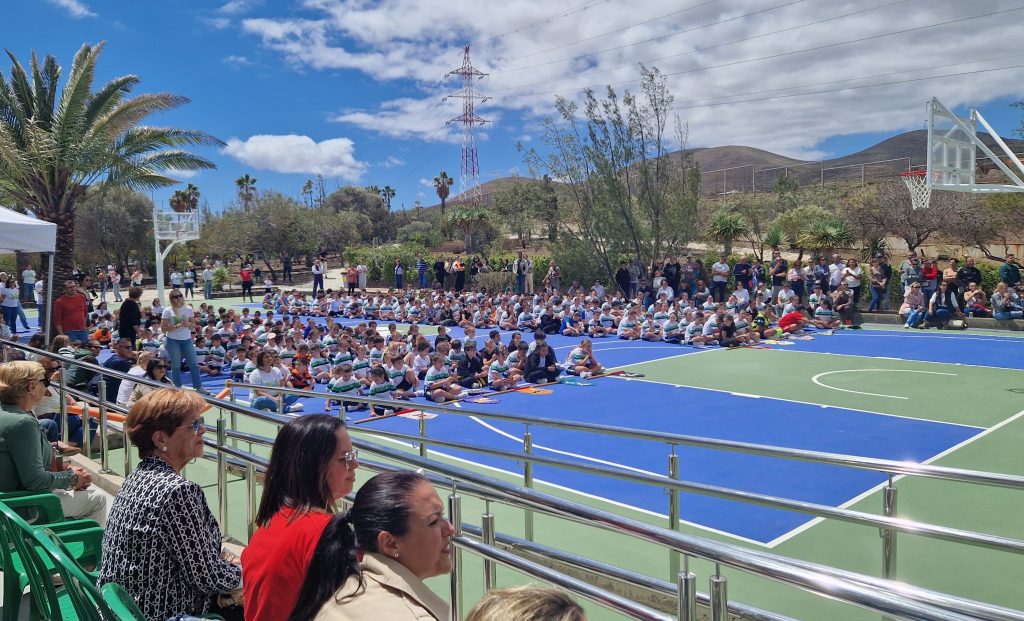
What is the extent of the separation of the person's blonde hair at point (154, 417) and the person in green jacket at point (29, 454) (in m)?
1.78

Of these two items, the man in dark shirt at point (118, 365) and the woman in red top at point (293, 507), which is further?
the man in dark shirt at point (118, 365)

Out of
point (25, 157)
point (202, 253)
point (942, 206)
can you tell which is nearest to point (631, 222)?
point (942, 206)

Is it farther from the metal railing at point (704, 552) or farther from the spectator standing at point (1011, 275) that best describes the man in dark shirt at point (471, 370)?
the spectator standing at point (1011, 275)

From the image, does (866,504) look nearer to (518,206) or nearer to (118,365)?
(118,365)

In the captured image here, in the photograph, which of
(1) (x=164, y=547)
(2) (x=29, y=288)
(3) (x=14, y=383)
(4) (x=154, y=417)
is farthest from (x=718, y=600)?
(2) (x=29, y=288)

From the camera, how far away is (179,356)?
13.2m

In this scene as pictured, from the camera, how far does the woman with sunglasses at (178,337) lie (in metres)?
12.8

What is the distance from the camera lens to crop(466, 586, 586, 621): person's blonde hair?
140cm

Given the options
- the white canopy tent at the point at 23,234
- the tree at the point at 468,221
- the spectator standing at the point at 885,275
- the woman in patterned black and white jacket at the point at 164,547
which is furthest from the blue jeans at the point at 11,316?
the tree at the point at 468,221

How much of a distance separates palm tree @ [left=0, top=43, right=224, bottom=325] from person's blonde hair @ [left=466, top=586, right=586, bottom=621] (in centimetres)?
2051

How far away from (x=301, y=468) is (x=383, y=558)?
A: 79cm

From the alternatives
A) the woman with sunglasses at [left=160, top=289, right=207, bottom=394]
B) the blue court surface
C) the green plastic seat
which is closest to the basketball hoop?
the blue court surface

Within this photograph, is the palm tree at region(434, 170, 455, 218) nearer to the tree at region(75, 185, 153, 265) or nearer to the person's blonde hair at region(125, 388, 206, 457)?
the tree at region(75, 185, 153, 265)

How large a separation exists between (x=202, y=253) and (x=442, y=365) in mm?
42709
